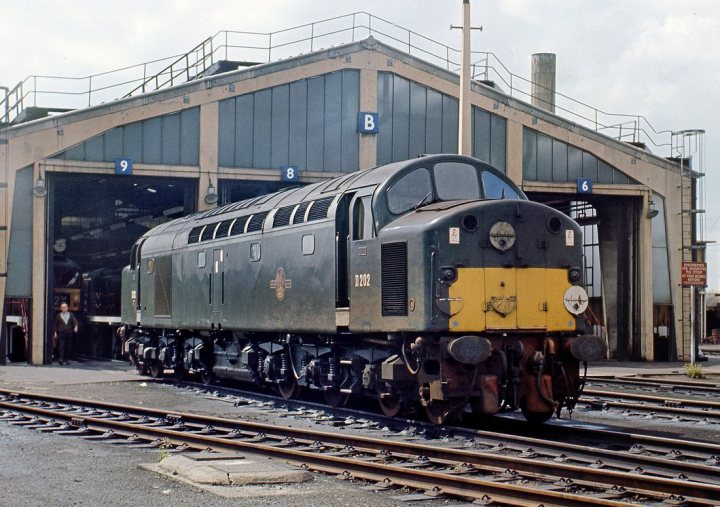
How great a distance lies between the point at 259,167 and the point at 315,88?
10.0 feet

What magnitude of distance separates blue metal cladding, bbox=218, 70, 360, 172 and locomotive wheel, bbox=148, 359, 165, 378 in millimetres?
8227

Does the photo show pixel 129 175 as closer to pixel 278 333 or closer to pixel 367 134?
pixel 367 134

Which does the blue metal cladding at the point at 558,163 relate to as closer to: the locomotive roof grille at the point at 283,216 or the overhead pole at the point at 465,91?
the overhead pole at the point at 465,91

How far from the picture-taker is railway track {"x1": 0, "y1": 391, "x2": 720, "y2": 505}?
9250 mm

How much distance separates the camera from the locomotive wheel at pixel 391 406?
1497cm

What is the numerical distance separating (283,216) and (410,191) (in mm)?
3612

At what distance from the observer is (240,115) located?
31.9 m

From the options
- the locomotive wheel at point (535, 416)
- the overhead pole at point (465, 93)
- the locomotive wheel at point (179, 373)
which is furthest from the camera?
the overhead pole at point (465, 93)

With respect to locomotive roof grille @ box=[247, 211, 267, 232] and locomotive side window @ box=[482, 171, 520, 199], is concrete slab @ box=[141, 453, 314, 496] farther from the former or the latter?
locomotive roof grille @ box=[247, 211, 267, 232]

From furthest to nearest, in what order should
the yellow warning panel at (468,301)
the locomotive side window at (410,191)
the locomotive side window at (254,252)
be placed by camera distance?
1. the locomotive side window at (254,252)
2. the locomotive side window at (410,191)
3. the yellow warning panel at (468,301)

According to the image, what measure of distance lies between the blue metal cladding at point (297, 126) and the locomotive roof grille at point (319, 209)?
50.9 ft

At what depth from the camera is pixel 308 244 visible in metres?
16.6

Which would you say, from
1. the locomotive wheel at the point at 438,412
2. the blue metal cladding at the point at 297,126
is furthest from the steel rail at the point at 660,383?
the blue metal cladding at the point at 297,126

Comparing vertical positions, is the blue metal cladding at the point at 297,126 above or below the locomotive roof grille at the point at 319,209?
above
